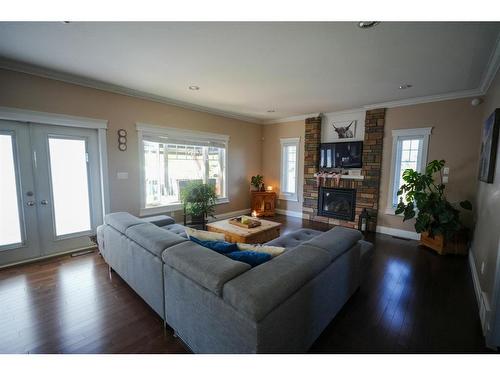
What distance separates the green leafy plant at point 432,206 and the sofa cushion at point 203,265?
11.6ft

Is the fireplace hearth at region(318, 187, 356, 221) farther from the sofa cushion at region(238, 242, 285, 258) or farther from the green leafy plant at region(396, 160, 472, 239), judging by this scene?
the sofa cushion at region(238, 242, 285, 258)

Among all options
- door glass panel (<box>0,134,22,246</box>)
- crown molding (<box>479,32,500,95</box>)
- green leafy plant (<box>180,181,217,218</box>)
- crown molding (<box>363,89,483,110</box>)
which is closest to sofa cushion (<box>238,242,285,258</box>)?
green leafy plant (<box>180,181,217,218</box>)

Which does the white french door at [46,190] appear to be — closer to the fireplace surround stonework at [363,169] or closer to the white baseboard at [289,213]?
the white baseboard at [289,213]

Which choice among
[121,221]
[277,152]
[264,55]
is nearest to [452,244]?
[264,55]

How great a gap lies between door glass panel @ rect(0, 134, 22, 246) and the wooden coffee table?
8.54ft

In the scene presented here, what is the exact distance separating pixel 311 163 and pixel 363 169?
121 centimetres

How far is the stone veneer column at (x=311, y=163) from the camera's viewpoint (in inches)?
213

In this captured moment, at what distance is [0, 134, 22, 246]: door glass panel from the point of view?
287 cm

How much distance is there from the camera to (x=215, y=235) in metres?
2.17

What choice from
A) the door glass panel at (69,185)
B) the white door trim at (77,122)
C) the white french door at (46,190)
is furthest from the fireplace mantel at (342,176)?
the door glass panel at (69,185)
